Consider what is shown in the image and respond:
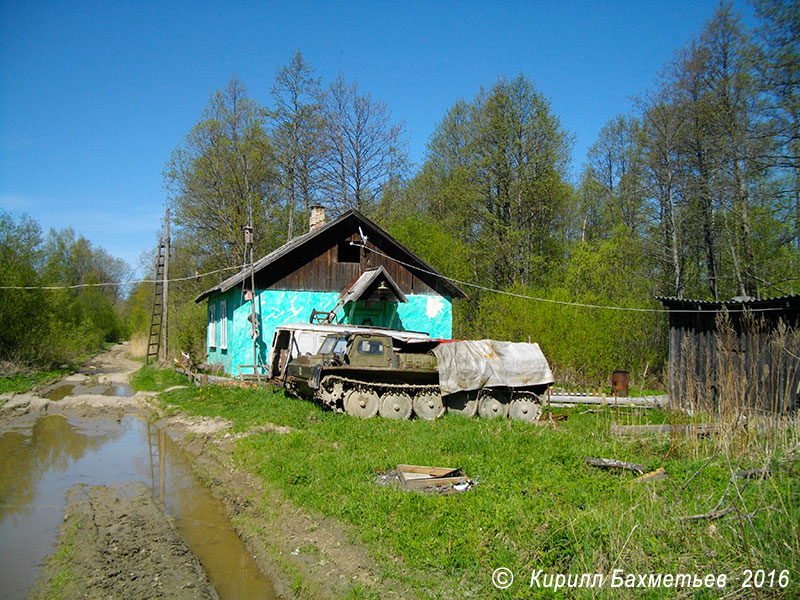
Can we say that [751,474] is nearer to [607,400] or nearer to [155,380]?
[607,400]

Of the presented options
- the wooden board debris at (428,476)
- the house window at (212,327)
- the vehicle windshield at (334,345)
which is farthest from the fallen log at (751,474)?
the house window at (212,327)

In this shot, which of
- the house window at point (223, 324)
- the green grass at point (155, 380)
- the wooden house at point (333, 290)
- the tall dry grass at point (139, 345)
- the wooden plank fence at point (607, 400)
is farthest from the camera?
the tall dry grass at point (139, 345)

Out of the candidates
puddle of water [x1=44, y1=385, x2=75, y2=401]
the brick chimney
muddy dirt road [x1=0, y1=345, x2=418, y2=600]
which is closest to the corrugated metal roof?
muddy dirt road [x1=0, y1=345, x2=418, y2=600]

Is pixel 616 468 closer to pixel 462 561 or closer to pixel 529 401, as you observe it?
pixel 462 561

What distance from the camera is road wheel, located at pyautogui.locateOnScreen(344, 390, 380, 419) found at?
1291 centimetres

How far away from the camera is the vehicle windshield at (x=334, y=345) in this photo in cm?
1405

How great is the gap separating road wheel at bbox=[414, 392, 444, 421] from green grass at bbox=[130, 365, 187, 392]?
32.7 ft

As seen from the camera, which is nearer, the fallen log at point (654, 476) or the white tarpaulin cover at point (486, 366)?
the fallen log at point (654, 476)

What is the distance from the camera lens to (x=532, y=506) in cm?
611

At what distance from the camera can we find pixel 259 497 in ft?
26.2

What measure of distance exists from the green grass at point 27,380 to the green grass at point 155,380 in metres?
3.08

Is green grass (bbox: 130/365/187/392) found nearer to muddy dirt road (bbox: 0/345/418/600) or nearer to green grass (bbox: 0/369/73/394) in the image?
green grass (bbox: 0/369/73/394)

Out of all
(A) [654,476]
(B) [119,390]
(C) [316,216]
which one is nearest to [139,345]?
(B) [119,390]

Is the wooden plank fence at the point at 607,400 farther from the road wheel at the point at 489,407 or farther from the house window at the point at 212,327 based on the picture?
the house window at the point at 212,327
